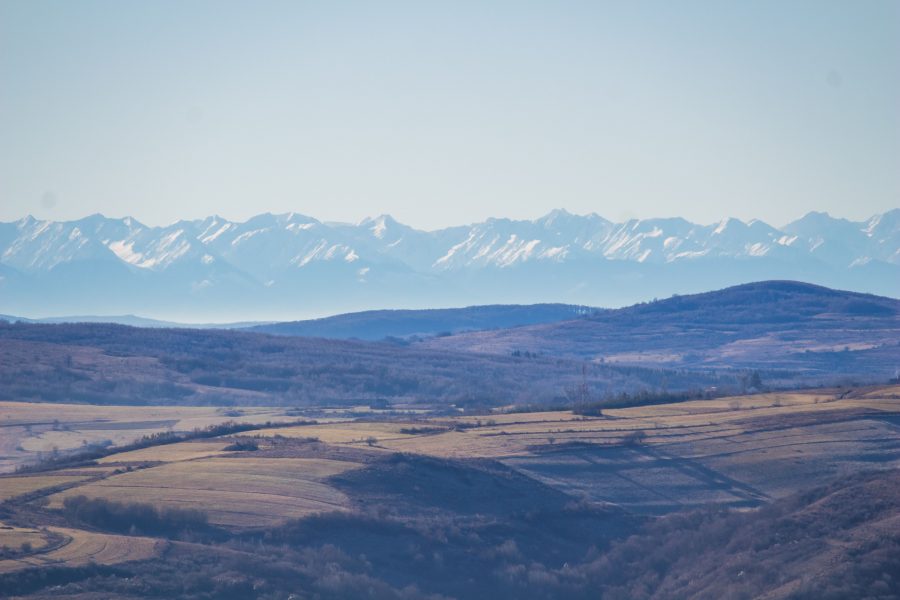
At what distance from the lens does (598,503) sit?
6469 cm

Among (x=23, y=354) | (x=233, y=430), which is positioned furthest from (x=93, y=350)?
(x=233, y=430)

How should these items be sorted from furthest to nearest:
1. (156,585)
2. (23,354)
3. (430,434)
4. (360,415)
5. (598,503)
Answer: (23,354) → (360,415) → (430,434) → (598,503) → (156,585)

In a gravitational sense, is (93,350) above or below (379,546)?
above

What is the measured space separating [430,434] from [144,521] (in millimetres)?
25322

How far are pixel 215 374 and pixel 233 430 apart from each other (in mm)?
55272

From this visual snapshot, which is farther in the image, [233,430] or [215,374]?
[215,374]

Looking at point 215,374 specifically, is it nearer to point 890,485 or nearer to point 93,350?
point 93,350

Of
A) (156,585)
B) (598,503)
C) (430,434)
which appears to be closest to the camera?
(156,585)

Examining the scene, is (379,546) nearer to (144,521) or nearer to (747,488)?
(144,521)

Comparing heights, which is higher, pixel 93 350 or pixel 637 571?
pixel 93 350

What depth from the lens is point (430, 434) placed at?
7856 cm

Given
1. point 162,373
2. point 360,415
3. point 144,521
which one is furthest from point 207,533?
point 162,373

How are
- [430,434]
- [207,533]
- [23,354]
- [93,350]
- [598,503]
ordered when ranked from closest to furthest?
[207,533] < [598,503] < [430,434] < [23,354] < [93,350]

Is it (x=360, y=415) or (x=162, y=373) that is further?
(x=162, y=373)
